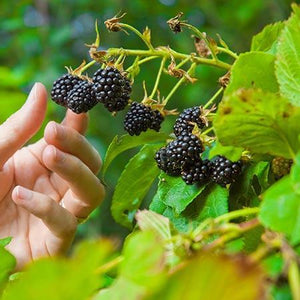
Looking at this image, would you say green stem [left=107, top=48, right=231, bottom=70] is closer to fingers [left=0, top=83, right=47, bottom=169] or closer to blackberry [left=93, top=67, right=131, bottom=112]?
blackberry [left=93, top=67, right=131, bottom=112]

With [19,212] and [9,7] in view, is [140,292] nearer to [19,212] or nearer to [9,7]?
[19,212]

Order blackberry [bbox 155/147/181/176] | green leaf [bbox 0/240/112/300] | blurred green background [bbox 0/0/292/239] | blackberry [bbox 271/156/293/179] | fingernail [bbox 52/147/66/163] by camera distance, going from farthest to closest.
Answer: blurred green background [bbox 0/0/292/239]
fingernail [bbox 52/147/66/163]
blackberry [bbox 155/147/181/176]
blackberry [bbox 271/156/293/179]
green leaf [bbox 0/240/112/300]

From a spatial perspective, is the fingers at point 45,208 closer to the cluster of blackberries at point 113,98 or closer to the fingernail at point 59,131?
the fingernail at point 59,131

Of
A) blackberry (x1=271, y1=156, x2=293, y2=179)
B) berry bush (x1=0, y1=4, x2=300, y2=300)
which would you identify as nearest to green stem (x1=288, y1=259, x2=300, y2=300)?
berry bush (x1=0, y1=4, x2=300, y2=300)

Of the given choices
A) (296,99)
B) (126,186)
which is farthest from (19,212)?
(296,99)

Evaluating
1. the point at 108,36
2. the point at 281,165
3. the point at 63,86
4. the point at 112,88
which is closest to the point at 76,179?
the point at 63,86
